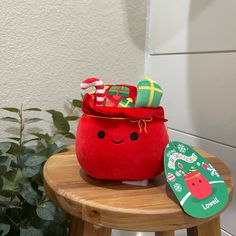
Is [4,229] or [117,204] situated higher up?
[117,204]

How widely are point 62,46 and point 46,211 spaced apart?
386mm

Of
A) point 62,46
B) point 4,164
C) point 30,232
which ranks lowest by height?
point 30,232

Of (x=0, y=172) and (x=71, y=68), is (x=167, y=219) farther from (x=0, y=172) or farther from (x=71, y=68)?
(x=71, y=68)

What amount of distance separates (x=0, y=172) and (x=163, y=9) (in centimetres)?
56

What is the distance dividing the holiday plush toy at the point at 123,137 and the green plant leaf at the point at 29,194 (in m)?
0.19

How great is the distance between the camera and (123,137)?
401 millimetres

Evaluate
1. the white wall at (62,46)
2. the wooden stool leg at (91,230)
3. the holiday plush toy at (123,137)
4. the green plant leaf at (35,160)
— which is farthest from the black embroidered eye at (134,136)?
the white wall at (62,46)

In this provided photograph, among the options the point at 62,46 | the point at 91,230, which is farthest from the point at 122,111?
the point at 62,46

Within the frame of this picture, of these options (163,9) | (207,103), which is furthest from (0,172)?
(163,9)

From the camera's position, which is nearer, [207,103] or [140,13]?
[207,103]

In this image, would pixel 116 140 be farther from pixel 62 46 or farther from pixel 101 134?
pixel 62 46

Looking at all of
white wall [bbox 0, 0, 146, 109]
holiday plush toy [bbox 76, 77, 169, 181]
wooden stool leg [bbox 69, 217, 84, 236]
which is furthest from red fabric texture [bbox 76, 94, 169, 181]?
white wall [bbox 0, 0, 146, 109]

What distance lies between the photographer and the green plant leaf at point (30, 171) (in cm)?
57

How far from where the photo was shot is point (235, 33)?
0.58 m
